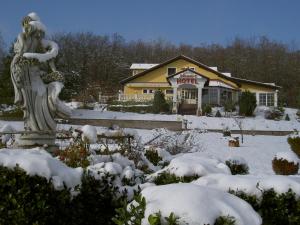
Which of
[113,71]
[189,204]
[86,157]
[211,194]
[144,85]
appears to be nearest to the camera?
[189,204]

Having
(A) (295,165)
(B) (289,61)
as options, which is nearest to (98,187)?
(A) (295,165)

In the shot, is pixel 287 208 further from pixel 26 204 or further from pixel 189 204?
pixel 26 204

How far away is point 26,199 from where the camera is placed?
4320 mm

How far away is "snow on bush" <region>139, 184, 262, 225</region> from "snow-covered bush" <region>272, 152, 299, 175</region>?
10308 millimetres

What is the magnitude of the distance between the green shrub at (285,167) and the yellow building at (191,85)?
32.8 meters

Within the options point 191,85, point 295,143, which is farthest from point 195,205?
point 191,85

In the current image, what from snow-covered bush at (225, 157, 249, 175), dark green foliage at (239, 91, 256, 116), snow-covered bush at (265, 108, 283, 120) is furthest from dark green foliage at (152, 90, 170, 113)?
snow-covered bush at (225, 157, 249, 175)

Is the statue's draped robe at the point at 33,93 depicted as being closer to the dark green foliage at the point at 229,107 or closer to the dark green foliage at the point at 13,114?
the dark green foliage at the point at 13,114

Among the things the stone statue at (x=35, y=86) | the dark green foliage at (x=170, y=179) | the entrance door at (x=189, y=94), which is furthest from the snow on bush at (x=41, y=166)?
the entrance door at (x=189, y=94)

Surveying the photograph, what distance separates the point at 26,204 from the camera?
4266 millimetres

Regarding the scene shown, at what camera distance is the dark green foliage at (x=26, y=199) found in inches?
167

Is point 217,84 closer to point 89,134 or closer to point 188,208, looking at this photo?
point 89,134

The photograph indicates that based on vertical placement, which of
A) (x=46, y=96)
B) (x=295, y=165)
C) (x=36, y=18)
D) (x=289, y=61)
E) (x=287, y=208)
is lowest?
(x=295, y=165)

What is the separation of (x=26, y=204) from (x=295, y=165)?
10830mm
